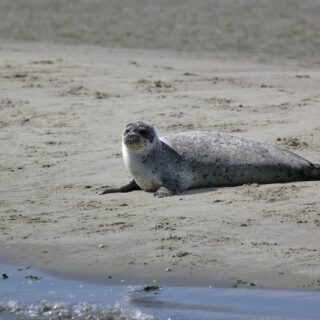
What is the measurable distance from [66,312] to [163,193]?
2309 mm

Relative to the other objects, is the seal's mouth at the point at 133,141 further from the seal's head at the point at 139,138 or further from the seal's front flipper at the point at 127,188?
the seal's front flipper at the point at 127,188

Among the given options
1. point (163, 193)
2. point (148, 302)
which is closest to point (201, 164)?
point (163, 193)

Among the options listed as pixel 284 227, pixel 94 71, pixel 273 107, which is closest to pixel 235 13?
pixel 94 71

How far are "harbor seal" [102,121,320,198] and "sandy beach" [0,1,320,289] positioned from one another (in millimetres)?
140

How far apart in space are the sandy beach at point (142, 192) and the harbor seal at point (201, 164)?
0.46 ft

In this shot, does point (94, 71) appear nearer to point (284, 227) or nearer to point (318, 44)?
point (318, 44)

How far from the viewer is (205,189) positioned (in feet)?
30.8

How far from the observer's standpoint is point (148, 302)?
7109 millimetres

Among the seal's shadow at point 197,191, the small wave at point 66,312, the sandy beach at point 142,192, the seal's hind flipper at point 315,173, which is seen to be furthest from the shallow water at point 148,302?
the seal's hind flipper at point 315,173

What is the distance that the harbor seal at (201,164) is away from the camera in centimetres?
935

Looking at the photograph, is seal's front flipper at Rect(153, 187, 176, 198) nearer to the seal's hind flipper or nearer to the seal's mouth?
the seal's mouth

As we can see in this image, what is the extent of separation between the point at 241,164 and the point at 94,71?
16.2 feet

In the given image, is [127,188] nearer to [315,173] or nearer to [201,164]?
[201,164]

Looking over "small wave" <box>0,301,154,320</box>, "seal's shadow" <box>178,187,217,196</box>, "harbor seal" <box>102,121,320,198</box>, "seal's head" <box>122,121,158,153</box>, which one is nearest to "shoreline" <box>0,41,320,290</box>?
"seal's shadow" <box>178,187,217,196</box>
